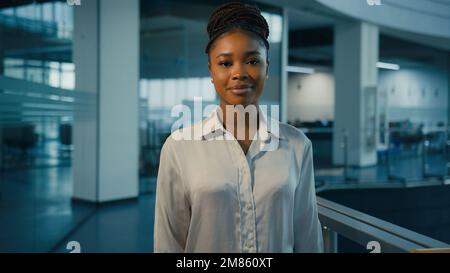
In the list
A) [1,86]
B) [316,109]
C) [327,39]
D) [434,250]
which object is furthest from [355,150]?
[434,250]

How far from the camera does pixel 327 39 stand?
942cm

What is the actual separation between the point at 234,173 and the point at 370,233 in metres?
0.37

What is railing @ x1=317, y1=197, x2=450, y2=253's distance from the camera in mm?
905

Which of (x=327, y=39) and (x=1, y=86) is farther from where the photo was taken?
(x=327, y=39)

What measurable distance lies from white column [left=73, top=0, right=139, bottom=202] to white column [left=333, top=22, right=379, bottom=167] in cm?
349

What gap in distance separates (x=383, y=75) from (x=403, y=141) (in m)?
2.04

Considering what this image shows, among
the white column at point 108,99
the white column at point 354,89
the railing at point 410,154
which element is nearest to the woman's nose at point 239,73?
the white column at point 108,99

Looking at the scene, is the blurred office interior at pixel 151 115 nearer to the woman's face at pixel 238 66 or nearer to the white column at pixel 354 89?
the white column at pixel 354 89

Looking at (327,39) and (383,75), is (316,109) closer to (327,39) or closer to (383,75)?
(327,39)

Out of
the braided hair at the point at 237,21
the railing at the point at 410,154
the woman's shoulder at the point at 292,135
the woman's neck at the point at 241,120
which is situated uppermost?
the braided hair at the point at 237,21

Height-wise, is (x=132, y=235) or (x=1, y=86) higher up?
(x=1, y=86)

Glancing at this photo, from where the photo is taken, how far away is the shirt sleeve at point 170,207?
89 cm

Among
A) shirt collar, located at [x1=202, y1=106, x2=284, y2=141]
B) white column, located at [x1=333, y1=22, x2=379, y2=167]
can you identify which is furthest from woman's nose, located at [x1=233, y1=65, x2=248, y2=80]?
white column, located at [x1=333, y1=22, x2=379, y2=167]

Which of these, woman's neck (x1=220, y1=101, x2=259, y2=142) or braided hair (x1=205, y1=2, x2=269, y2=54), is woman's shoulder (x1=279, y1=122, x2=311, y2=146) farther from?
braided hair (x1=205, y1=2, x2=269, y2=54)
